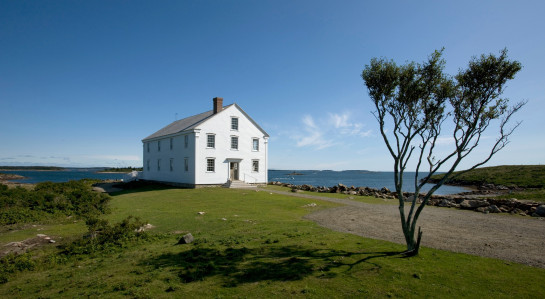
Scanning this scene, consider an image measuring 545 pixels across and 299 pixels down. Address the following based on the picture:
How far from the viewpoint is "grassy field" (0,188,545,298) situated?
6523 mm

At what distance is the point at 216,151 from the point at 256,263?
29.3 metres

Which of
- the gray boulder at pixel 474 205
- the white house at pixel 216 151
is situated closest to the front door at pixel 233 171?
the white house at pixel 216 151

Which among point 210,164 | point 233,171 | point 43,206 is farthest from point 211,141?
point 43,206

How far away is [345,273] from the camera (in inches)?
292

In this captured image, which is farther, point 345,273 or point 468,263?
point 468,263

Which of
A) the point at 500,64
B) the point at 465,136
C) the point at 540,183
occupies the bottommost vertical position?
the point at 540,183

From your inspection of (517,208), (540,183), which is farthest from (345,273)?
(540,183)

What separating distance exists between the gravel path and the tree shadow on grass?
10.8 ft

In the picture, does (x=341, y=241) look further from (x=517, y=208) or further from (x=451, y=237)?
(x=517, y=208)

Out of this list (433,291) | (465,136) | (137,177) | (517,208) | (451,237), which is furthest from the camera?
(137,177)

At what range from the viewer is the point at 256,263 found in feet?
27.1

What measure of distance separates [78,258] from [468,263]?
1181 centimetres

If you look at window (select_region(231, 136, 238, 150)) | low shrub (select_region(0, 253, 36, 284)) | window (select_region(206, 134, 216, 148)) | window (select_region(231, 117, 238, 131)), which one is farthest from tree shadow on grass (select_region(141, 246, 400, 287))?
window (select_region(231, 117, 238, 131))

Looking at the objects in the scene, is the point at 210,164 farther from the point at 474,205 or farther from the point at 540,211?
the point at 540,211
